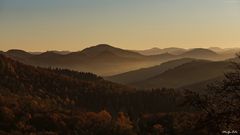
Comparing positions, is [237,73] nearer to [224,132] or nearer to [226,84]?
[226,84]

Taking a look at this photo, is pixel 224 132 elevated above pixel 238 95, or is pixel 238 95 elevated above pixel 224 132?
pixel 238 95

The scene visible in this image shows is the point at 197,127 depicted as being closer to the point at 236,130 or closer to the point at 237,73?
the point at 236,130

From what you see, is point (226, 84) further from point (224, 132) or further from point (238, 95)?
point (224, 132)

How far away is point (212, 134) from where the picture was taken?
17188mm

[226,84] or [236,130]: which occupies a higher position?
[226,84]

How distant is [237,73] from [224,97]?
127 centimetres

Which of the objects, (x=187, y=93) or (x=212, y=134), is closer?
(x=212, y=134)

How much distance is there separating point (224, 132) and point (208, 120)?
2.67 feet

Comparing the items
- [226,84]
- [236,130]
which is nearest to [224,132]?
[236,130]

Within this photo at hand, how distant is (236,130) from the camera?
17531mm

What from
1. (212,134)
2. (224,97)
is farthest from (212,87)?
(212,134)

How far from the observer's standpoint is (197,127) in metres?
17.4

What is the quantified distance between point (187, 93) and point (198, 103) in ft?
2.65

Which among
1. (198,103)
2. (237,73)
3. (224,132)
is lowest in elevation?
(224,132)
